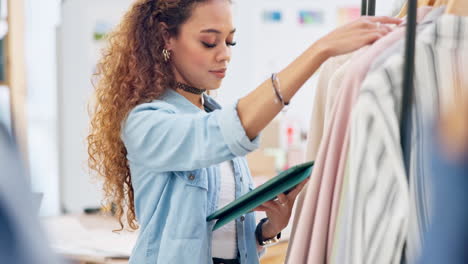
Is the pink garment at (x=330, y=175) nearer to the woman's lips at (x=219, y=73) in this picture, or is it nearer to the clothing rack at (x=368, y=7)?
the clothing rack at (x=368, y=7)

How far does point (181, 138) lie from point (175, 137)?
0.02m

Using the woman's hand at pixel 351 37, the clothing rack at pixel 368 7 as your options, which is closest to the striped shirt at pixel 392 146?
the woman's hand at pixel 351 37

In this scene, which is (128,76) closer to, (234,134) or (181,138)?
(181,138)

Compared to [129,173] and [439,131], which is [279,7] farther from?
[439,131]

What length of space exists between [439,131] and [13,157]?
61 cm

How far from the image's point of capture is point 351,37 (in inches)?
37.0

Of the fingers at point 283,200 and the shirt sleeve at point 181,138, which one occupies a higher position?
the shirt sleeve at point 181,138

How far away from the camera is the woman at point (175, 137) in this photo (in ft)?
3.78

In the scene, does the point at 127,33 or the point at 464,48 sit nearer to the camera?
the point at 464,48

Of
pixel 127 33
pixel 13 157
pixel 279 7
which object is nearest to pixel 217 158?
pixel 127 33

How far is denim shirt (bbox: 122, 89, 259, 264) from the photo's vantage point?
3.68 ft

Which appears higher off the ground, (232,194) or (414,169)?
(414,169)

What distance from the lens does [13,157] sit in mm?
449

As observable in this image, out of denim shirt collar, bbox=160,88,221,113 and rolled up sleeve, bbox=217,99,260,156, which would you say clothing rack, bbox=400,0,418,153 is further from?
denim shirt collar, bbox=160,88,221,113
